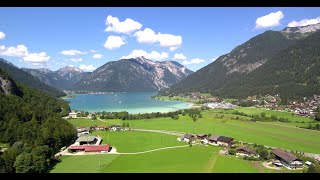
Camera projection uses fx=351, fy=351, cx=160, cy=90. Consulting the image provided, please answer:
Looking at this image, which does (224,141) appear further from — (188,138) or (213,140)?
(188,138)

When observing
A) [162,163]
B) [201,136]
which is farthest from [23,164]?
[201,136]

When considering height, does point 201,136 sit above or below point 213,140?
above

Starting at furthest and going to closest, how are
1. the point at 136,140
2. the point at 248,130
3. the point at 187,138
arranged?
the point at 248,130 < the point at 136,140 < the point at 187,138

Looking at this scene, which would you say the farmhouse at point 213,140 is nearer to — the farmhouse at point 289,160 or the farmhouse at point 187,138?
the farmhouse at point 187,138

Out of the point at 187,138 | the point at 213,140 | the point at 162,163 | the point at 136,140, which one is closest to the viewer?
the point at 162,163

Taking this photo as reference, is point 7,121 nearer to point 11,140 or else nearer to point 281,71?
point 11,140

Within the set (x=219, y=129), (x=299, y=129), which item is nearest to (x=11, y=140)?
(x=219, y=129)

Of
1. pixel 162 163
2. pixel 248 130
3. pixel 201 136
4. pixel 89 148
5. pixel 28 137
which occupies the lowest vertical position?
pixel 162 163
